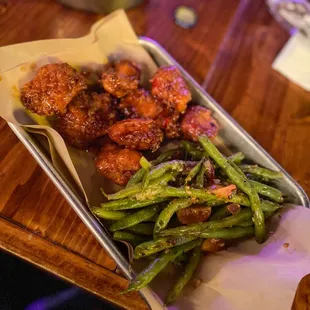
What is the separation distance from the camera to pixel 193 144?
2.36 metres

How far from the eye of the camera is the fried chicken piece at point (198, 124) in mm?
2420

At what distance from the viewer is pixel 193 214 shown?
6.58 ft

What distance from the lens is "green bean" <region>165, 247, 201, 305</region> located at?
184cm

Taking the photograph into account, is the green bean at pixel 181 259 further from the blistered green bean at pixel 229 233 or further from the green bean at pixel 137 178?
the green bean at pixel 137 178

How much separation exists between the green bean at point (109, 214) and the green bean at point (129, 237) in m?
0.08

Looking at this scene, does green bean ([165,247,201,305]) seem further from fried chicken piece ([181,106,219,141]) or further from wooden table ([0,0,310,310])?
fried chicken piece ([181,106,219,141])

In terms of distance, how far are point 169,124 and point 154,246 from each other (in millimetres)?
906

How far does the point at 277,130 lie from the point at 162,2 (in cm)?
162

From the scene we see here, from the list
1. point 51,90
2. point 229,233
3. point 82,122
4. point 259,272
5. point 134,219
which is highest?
point 51,90

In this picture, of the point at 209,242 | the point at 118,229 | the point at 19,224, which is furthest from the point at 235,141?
the point at 19,224

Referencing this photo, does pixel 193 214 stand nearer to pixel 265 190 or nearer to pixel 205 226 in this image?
pixel 205 226

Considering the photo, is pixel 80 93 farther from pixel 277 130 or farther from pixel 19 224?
pixel 277 130

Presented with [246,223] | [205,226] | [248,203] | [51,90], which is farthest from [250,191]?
[51,90]

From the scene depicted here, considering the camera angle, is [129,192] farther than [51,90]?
No
